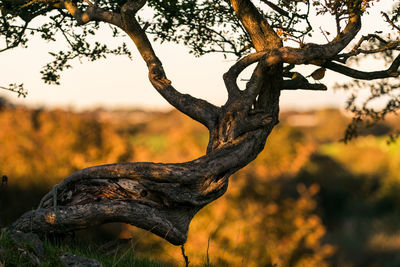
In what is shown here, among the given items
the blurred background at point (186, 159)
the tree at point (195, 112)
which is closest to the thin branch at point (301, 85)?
the tree at point (195, 112)

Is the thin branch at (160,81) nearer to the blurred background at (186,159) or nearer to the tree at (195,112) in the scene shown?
the tree at (195,112)

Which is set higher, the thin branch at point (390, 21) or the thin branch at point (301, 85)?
the thin branch at point (390, 21)

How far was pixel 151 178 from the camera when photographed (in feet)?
27.2

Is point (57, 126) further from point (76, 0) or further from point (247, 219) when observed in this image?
point (76, 0)

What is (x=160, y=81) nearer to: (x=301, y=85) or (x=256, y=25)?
(x=256, y=25)

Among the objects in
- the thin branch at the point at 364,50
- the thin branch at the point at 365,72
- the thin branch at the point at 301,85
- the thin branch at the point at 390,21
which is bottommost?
the thin branch at the point at 301,85

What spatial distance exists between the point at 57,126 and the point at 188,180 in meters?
18.7

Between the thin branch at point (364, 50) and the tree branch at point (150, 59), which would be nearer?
the thin branch at point (364, 50)

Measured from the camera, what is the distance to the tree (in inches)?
326

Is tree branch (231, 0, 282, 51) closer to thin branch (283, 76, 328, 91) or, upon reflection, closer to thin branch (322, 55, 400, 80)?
thin branch (283, 76, 328, 91)

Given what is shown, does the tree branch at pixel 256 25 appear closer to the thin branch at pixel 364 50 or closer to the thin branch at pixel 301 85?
the thin branch at pixel 301 85

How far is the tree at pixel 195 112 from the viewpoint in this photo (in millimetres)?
8281

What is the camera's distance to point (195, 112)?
934cm

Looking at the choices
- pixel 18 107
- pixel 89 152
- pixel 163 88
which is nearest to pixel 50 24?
pixel 163 88
